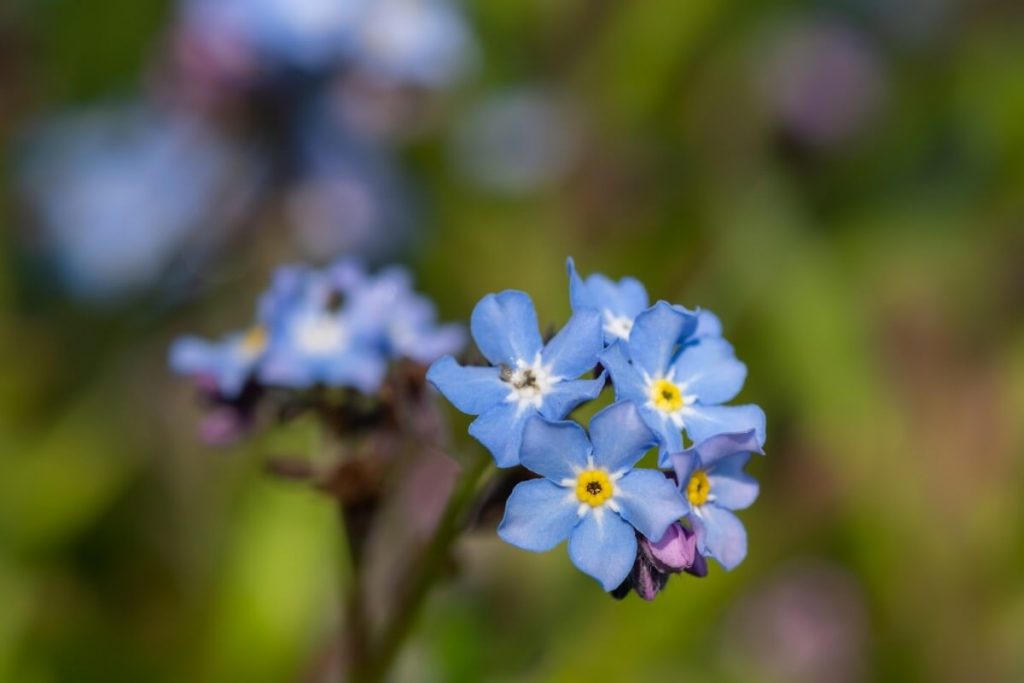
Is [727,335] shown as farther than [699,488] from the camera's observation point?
Yes

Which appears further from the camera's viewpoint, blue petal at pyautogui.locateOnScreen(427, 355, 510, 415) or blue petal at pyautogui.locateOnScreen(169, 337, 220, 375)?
blue petal at pyautogui.locateOnScreen(169, 337, 220, 375)

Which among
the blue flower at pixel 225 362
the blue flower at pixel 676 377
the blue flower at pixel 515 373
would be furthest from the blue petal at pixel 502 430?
the blue flower at pixel 225 362

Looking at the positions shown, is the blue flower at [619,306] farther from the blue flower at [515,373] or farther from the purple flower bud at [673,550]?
the purple flower bud at [673,550]

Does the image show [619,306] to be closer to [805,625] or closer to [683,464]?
[683,464]

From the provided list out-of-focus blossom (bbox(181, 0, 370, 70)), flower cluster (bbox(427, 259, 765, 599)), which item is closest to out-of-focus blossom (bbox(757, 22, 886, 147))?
out-of-focus blossom (bbox(181, 0, 370, 70))

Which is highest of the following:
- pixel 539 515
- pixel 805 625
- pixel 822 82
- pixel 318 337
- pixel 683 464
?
pixel 683 464

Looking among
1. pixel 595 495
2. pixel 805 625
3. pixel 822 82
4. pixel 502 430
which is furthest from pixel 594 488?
pixel 822 82

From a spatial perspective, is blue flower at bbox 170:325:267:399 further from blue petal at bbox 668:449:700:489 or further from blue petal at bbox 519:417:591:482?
blue petal at bbox 668:449:700:489
